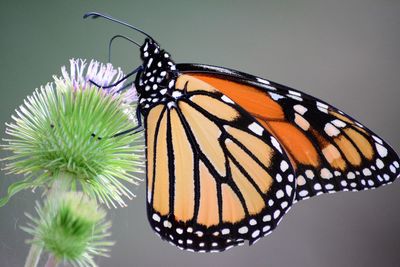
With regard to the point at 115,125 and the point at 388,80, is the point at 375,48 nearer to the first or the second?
the point at 388,80

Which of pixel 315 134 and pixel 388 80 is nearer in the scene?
pixel 315 134

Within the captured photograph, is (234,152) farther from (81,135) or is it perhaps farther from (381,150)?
(81,135)

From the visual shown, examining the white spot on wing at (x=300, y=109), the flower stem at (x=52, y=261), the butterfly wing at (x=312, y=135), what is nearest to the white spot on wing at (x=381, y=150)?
the butterfly wing at (x=312, y=135)

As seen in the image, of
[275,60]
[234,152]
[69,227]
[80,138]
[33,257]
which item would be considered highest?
[275,60]

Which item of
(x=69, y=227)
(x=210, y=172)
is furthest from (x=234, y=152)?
(x=69, y=227)

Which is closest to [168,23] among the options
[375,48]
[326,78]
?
[326,78]

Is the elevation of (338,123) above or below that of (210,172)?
above

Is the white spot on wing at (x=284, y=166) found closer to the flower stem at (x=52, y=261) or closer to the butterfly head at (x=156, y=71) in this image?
the butterfly head at (x=156, y=71)
